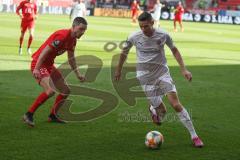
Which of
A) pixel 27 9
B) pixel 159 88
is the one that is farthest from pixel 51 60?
pixel 27 9

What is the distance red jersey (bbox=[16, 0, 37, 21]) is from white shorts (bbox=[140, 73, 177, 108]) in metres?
12.8

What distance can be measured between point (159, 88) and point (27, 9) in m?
13.4

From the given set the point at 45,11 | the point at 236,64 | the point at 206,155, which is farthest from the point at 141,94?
the point at 45,11

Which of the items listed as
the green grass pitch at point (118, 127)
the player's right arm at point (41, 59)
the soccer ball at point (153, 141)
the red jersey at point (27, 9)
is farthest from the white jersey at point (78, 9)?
the soccer ball at point (153, 141)

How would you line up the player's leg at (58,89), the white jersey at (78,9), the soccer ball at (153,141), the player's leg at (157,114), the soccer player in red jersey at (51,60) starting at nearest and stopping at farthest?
1. the soccer ball at (153,141)
2. the soccer player in red jersey at (51,60)
3. the player's leg at (157,114)
4. the player's leg at (58,89)
5. the white jersey at (78,9)

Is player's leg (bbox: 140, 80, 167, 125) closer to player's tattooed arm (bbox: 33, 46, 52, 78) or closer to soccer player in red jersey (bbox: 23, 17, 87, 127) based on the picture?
soccer player in red jersey (bbox: 23, 17, 87, 127)

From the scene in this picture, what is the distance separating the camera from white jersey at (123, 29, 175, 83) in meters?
8.73

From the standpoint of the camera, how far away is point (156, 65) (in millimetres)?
9008

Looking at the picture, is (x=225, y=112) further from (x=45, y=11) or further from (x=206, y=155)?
(x=45, y=11)

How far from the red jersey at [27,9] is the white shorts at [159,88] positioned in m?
12.8

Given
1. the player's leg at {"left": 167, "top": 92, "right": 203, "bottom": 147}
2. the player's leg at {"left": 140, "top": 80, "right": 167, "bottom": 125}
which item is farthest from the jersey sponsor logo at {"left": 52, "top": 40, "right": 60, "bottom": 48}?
the player's leg at {"left": 167, "top": 92, "right": 203, "bottom": 147}

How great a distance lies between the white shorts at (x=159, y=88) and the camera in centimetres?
870

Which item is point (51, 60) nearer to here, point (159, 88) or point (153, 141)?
point (159, 88)

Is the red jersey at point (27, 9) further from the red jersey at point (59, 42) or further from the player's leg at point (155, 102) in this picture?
the player's leg at point (155, 102)
